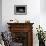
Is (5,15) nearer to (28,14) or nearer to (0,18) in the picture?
(0,18)

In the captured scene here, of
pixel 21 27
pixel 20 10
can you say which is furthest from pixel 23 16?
pixel 21 27

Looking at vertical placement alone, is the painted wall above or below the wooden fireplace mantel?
above

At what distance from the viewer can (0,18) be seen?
230 inches

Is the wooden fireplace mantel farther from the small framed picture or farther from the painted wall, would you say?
the small framed picture

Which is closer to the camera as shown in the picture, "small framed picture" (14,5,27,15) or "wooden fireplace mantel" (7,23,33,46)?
"wooden fireplace mantel" (7,23,33,46)

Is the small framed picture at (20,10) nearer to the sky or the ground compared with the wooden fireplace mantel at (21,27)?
nearer to the sky

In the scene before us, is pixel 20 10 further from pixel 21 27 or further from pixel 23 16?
pixel 21 27

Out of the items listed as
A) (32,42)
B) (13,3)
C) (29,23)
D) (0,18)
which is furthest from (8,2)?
(32,42)

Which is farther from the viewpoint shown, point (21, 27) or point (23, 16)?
point (23, 16)

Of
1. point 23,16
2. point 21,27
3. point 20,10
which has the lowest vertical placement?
point 21,27

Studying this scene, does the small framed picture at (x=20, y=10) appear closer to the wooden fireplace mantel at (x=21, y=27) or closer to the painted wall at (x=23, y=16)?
the painted wall at (x=23, y=16)

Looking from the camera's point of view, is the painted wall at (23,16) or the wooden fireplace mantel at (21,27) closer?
the wooden fireplace mantel at (21,27)

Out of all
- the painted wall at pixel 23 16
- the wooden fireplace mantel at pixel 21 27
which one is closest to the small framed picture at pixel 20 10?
the painted wall at pixel 23 16

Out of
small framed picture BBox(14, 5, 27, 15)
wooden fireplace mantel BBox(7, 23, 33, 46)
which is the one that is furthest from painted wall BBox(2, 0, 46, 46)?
wooden fireplace mantel BBox(7, 23, 33, 46)
